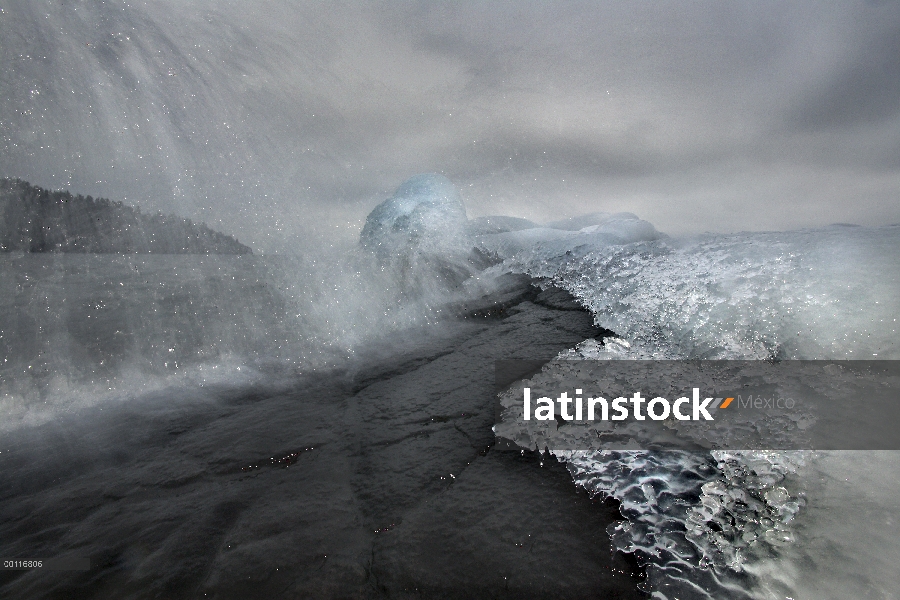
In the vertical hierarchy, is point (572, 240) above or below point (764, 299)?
above

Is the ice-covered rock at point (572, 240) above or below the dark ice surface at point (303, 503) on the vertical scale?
above

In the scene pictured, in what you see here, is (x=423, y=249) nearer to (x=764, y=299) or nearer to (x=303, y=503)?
(x=764, y=299)

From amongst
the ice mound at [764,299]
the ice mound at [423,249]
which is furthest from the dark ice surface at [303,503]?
the ice mound at [423,249]

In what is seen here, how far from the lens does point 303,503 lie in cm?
239

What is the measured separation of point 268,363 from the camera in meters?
5.10

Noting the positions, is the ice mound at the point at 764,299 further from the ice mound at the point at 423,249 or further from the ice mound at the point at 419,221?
the ice mound at the point at 419,221

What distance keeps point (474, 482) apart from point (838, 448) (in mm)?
2311

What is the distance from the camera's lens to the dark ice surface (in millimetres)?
1843

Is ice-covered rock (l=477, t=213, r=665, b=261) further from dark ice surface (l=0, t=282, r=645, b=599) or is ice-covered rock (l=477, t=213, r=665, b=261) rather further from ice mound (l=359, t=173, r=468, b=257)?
dark ice surface (l=0, t=282, r=645, b=599)

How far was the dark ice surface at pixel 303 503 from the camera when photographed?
184 cm

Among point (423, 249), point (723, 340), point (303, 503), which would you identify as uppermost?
point (423, 249)

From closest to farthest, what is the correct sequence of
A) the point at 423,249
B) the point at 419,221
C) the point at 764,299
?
the point at 764,299 < the point at 423,249 < the point at 419,221

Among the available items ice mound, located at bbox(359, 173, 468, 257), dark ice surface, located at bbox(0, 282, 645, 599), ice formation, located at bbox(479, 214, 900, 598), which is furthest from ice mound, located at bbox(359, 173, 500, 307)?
dark ice surface, located at bbox(0, 282, 645, 599)

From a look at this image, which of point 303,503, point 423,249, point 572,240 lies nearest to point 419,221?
point 423,249
